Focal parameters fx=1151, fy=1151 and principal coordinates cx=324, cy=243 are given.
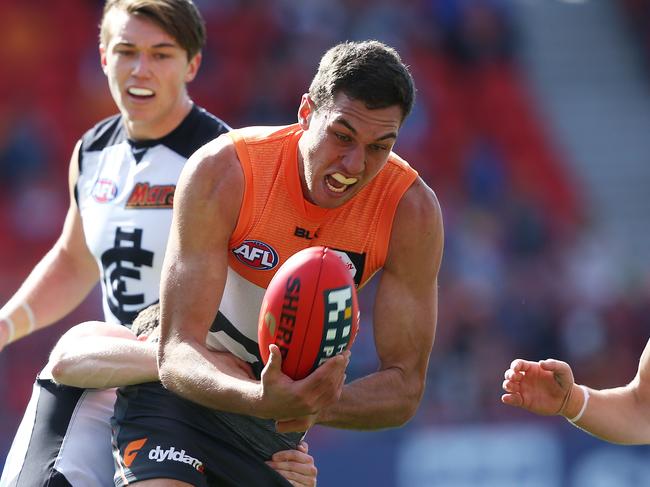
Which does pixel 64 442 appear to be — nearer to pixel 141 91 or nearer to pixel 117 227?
pixel 117 227

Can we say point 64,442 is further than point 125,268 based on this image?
No

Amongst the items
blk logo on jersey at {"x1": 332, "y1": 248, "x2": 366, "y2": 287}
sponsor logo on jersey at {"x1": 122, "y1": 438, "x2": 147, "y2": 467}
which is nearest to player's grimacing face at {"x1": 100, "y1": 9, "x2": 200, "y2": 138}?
blk logo on jersey at {"x1": 332, "y1": 248, "x2": 366, "y2": 287}

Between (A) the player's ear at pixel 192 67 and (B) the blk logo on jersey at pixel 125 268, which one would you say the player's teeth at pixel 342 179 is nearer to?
(B) the blk logo on jersey at pixel 125 268

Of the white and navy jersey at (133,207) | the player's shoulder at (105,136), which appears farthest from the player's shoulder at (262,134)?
the player's shoulder at (105,136)

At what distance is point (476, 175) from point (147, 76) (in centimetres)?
880

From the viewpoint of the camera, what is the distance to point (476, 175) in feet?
44.2

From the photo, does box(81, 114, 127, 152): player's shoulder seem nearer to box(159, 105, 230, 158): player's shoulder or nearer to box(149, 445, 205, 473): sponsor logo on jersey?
box(159, 105, 230, 158): player's shoulder

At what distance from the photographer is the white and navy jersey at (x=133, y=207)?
491cm

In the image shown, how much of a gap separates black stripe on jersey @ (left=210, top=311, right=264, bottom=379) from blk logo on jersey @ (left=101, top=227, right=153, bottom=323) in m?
0.88

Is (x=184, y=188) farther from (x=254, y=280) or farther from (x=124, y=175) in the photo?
(x=124, y=175)

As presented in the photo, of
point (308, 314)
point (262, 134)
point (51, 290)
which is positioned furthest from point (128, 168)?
point (308, 314)

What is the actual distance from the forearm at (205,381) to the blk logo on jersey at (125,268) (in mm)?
1211

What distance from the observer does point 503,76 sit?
15547 millimetres

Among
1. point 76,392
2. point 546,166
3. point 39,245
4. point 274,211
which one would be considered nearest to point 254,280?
point 274,211
